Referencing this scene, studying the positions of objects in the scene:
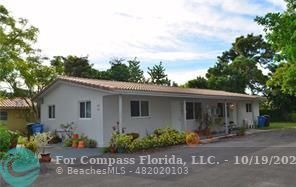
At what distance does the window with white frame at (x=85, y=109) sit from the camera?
18.7 m

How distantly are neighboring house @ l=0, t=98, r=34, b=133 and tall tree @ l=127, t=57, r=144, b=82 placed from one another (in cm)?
2175

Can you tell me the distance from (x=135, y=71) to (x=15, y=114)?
24.1 meters

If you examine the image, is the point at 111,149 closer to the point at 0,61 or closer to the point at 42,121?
the point at 42,121

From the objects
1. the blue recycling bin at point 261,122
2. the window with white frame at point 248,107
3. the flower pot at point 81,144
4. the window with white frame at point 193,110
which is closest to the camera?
the flower pot at point 81,144

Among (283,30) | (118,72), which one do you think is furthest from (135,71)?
(283,30)

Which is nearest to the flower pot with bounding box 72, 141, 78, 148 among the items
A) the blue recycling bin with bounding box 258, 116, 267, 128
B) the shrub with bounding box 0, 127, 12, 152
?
the shrub with bounding box 0, 127, 12, 152

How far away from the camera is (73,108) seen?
19.6 metres

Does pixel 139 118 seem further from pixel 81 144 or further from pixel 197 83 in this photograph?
pixel 197 83

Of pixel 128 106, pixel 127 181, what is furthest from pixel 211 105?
pixel 127 181

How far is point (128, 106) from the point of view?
19.1 m

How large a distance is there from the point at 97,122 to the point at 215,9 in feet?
28.8

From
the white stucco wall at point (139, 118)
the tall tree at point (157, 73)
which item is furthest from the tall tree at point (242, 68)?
the white stucco wall at point (139, 118)

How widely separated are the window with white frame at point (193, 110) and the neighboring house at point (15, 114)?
13.5 meters

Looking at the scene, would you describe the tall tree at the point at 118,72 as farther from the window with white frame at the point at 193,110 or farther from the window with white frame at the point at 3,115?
the window with white frame at the point at 193,110
